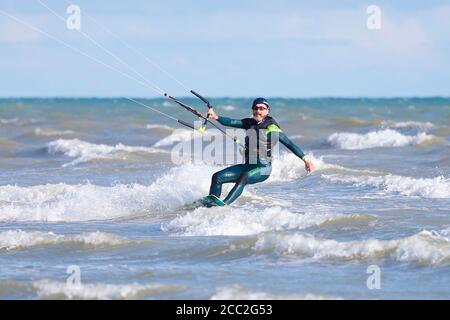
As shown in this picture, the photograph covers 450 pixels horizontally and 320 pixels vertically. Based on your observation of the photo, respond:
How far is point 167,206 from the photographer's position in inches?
612

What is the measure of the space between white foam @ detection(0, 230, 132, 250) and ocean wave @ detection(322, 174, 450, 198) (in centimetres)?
676

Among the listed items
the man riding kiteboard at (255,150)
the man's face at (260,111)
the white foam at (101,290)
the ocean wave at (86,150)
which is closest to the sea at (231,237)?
the white foam at (101,290)

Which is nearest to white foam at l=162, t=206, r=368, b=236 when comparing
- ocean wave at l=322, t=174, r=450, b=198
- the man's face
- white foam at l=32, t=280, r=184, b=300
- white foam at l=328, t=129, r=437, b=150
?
the man's face

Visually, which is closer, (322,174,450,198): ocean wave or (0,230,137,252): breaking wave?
(0,230,137,252): breaking wave

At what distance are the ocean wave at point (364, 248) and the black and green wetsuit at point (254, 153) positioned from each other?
2092 mm

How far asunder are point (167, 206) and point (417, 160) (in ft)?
39.5

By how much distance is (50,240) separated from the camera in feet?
39.9

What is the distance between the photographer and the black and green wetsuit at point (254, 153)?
13.3m

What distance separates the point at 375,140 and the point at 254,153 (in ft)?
66.8

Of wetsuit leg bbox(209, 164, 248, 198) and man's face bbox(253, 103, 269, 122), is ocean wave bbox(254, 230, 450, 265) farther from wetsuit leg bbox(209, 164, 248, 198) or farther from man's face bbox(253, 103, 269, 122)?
man's face bbox(253, 103, 269, 122)

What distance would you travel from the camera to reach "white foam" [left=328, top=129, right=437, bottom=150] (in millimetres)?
32000

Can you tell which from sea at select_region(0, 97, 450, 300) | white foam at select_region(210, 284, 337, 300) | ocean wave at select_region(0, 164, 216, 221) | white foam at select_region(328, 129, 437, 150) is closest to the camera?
white foam at select_region(210, 284, 337, 300)

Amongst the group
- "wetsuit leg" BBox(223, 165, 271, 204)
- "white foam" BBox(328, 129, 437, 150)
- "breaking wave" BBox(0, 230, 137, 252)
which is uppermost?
"white foam" BBox(328, 129, 437, 150)

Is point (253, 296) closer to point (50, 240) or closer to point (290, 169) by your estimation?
point (50, 240)
